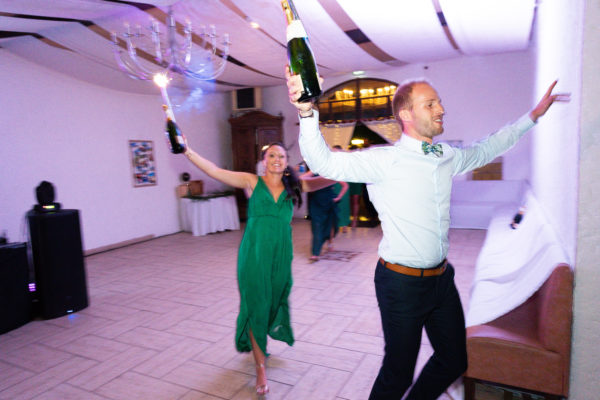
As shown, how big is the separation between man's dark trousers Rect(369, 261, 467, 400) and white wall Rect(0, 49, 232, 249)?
4827 mm

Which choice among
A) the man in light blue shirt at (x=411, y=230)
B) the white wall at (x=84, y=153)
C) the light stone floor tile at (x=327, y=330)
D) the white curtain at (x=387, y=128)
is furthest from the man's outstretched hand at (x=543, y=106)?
the white curtain at (x=387, y=128)

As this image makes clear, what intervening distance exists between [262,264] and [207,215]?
18.9ft

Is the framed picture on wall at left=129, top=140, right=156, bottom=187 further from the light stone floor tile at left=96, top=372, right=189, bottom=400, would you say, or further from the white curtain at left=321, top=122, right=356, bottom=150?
the light stone floor tile at left=96, top=372, right=189, bottom=400

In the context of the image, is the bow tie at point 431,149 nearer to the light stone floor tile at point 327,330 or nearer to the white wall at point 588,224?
the white wall at point 588,224

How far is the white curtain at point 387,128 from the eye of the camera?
26.6 feet

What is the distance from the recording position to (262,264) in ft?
7.61

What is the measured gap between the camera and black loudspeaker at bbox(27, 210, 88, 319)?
3574 mm

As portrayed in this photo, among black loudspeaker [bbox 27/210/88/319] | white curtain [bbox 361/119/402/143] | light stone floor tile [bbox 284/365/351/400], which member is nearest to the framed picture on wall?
black loudspeaker [bbox 27/210/88/319]

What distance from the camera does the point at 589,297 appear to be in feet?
5.38

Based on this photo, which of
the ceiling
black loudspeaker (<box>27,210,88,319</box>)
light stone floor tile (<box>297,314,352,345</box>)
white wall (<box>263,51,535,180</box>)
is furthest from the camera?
white wall (<box>263,51,535,180</box>)

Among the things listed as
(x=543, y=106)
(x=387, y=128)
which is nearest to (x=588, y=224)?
(x=543, y=106)

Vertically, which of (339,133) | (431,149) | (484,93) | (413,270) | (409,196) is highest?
(484,93)

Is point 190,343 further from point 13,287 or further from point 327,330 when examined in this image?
point 13,287

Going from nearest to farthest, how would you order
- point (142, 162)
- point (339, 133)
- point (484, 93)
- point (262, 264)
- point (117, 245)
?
1. point (262, 264)
2. point (117, 245)
3. point (484, 93)
4. point (142, 162)
5. point (339, 133)
